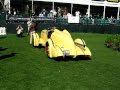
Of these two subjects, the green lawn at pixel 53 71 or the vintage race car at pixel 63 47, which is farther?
the vintage race car at pixel 63 47

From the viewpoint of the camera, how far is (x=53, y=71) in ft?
49.5

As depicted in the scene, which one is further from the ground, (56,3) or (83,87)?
(56,3)

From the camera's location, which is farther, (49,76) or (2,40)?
(2,40)

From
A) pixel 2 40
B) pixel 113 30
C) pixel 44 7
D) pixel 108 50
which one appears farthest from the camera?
pixel 44 7

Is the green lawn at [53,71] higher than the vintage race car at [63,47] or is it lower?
lower

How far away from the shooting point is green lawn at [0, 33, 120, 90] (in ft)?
42.6

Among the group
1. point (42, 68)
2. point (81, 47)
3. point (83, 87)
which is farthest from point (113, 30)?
point (83, 87)

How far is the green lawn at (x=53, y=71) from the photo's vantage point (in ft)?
42.6

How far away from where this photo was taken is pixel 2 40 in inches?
957

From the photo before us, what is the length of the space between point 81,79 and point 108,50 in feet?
27.9

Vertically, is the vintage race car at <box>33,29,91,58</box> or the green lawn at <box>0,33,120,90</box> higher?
the vintage race car at <box>33,29,91,58</box>

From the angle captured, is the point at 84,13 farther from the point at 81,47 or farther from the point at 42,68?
the point at 42,68

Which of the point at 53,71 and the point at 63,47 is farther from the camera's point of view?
the point at 63,47

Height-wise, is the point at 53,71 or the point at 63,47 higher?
the point at 63,47
